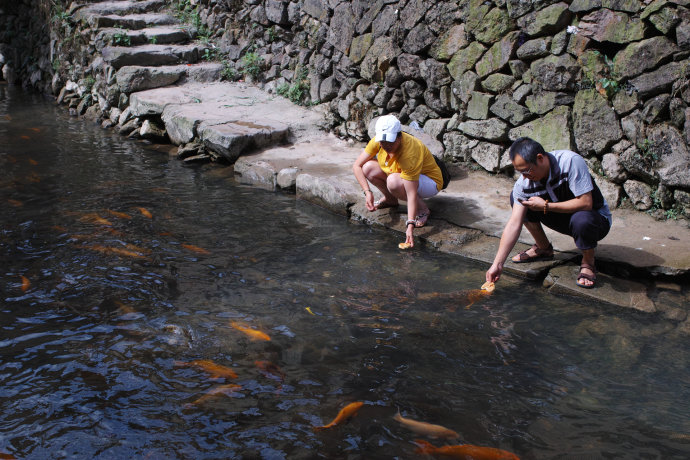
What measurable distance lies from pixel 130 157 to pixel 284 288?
5512 millimetres

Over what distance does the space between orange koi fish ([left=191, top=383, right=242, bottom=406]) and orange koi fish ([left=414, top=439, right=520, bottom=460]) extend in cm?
116

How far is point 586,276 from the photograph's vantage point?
479 centimetres

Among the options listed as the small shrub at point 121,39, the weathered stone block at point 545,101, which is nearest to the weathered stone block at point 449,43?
the weathered stone block at point 545,101

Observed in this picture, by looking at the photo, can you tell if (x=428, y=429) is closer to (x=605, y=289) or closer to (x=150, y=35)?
(x=605, y=289)

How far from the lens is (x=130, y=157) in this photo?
934cm

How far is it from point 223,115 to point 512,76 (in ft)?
15.6

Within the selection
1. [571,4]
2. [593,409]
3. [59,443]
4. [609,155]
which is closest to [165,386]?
[59,443]

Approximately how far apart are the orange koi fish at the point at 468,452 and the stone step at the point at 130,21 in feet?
39.8

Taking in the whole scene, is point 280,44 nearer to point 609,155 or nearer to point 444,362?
point 609,155

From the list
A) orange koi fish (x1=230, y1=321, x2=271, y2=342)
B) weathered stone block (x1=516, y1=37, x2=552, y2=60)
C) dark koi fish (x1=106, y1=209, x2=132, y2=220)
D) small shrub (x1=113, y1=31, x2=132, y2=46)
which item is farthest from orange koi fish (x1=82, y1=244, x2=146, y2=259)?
small shrub (x1=113, y1=31, x2=132, y2=46)

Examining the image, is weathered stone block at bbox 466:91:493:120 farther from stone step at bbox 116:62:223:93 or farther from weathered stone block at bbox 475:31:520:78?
stone step at bbox 116:62:223:93

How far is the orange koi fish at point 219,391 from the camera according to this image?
3424 millimetres

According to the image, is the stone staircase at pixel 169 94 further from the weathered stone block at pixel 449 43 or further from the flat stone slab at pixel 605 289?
the flat stone slab at pixel 605 289

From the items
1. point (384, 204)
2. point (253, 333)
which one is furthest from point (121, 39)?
point (253, 333)
